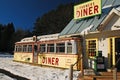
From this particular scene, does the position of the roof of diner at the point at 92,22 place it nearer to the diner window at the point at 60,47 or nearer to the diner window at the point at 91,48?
the diner window at the point at 91,48

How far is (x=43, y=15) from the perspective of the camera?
315 ft

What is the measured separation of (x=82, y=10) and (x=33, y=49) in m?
9.24

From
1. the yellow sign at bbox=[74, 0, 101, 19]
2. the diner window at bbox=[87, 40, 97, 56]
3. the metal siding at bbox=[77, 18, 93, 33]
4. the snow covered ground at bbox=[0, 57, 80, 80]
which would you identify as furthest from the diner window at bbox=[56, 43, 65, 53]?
the yellow sign at bbox=[74, 0, 101, 19]

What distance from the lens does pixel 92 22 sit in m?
26.6

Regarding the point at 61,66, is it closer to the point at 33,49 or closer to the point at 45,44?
the point at 45,44

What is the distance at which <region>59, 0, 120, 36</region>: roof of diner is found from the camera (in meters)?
25.5

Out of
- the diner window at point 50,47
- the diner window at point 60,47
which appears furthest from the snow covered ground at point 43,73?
the diner window at point 50,47

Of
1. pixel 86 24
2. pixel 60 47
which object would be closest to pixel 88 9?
pixel 86 24

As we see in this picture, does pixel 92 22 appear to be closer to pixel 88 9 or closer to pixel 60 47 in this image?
pixel 88 9

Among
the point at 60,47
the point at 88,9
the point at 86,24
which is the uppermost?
the point at 88,9

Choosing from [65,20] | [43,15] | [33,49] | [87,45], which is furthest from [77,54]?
[43,15]

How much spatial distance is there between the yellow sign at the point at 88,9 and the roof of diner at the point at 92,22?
52 cm

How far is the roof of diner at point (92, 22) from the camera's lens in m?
25.5

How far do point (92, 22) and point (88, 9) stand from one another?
1.43 meters
